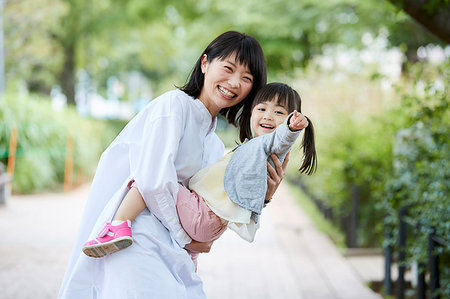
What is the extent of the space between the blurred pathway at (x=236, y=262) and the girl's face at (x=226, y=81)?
333cm

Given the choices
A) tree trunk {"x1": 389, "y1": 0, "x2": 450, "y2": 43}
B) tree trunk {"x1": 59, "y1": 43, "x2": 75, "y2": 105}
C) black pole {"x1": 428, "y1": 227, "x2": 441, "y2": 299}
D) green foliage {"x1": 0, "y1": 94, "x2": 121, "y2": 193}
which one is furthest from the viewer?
tree trunk {"x1": 59, "y1": 43, "x2": 75, "y2": 105}

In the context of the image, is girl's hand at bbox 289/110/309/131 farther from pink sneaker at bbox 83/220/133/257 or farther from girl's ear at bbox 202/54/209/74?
pink sneaker at bbox 83/220/133/257

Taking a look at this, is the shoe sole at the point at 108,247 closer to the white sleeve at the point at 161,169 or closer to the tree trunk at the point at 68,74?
the white sleeve at the point at 161,169

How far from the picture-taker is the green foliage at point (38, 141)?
12.5 m

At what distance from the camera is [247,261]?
719 cm

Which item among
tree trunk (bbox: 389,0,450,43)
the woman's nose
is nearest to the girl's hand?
the woman's nose

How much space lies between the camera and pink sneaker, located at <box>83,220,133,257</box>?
7.41 feet

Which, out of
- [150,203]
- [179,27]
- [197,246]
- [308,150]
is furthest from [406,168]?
[179,27]

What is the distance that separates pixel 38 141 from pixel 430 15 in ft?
34.1

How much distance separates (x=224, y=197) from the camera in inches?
96.4

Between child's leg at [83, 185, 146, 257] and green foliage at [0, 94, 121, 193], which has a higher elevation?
child's leg at [83, 185, 146, 257]

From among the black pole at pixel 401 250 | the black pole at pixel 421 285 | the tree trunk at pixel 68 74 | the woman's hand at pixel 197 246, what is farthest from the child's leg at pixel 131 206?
the tree trunk at pixel 68 74

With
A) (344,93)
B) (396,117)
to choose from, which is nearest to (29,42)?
(344,93)

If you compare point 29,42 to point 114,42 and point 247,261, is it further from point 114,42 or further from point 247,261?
point 247,261
